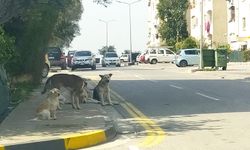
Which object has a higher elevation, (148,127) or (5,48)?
(5,48)

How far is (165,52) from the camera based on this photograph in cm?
7106

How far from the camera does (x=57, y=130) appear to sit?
38.5 ft

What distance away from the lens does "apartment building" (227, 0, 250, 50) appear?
220 feet

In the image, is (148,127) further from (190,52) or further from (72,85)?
(190,52)

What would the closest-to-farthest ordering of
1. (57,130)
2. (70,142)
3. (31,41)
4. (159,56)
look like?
1. (70,142)
2. (57,130)
3. (31,41)
4. (159,56)

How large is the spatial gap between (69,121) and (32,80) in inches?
482

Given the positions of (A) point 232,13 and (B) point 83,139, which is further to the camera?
(A) point 232,13

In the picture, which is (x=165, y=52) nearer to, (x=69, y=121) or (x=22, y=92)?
(x=22, y=92)

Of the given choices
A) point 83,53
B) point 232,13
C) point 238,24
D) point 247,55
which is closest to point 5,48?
point 83,53

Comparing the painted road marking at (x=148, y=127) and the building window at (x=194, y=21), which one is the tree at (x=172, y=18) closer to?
the building window at (x=194, y=21)

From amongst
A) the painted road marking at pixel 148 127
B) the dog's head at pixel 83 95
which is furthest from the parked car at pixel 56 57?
the painted road marking at pixel 148 127

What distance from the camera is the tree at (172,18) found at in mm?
88250

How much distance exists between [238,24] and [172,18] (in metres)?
19.9

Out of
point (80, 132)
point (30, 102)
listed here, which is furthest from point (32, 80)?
point (80, 132)
